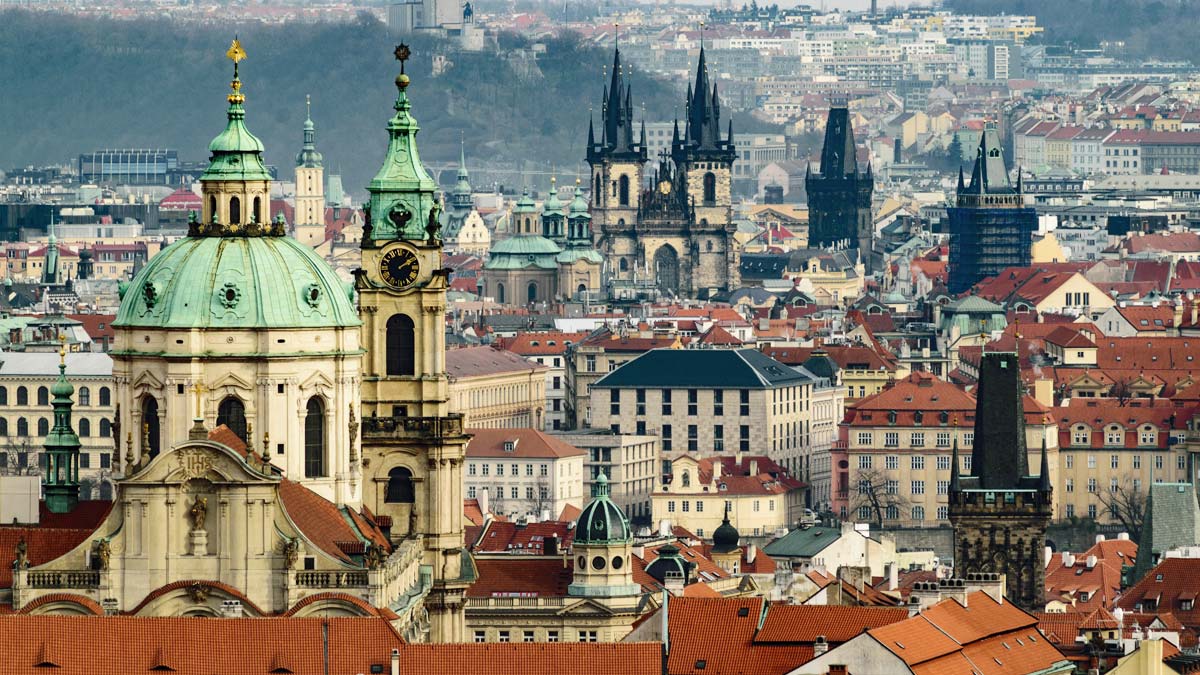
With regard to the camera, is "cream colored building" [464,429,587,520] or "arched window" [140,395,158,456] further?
"cream colored building" [464,429,587,520]

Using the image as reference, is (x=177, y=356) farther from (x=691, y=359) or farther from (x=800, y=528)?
(x=691, y=359)

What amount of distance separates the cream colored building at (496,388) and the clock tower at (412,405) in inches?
2378

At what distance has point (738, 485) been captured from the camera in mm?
131250

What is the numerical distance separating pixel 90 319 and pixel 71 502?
80.1 m

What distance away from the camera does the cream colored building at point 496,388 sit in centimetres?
14512

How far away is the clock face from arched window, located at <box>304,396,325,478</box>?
6.14m

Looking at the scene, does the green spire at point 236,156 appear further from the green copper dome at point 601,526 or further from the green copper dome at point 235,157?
the green copper dome at point 601,526

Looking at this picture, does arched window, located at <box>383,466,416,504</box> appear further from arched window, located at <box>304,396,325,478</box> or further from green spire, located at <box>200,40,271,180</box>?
green spire, located at <box>200,40,271,180</box>

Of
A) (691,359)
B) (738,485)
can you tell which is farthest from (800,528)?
(691,359)

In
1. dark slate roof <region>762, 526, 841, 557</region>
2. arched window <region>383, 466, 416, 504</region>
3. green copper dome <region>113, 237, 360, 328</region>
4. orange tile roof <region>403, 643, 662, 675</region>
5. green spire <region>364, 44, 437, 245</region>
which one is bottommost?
dark slate roof <region>762, 526, 841, 557</region>

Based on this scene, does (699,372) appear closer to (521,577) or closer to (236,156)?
(521,577)

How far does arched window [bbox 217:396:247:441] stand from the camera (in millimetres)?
73500

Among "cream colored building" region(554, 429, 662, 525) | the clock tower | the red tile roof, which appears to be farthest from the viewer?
"cream colored building" region(554, 429, 662, 525)

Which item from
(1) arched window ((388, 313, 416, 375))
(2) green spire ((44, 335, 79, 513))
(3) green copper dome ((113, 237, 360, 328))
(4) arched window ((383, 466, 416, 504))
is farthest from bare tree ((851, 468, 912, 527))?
(3) green copper dome ((113, 237, 360, 328))
